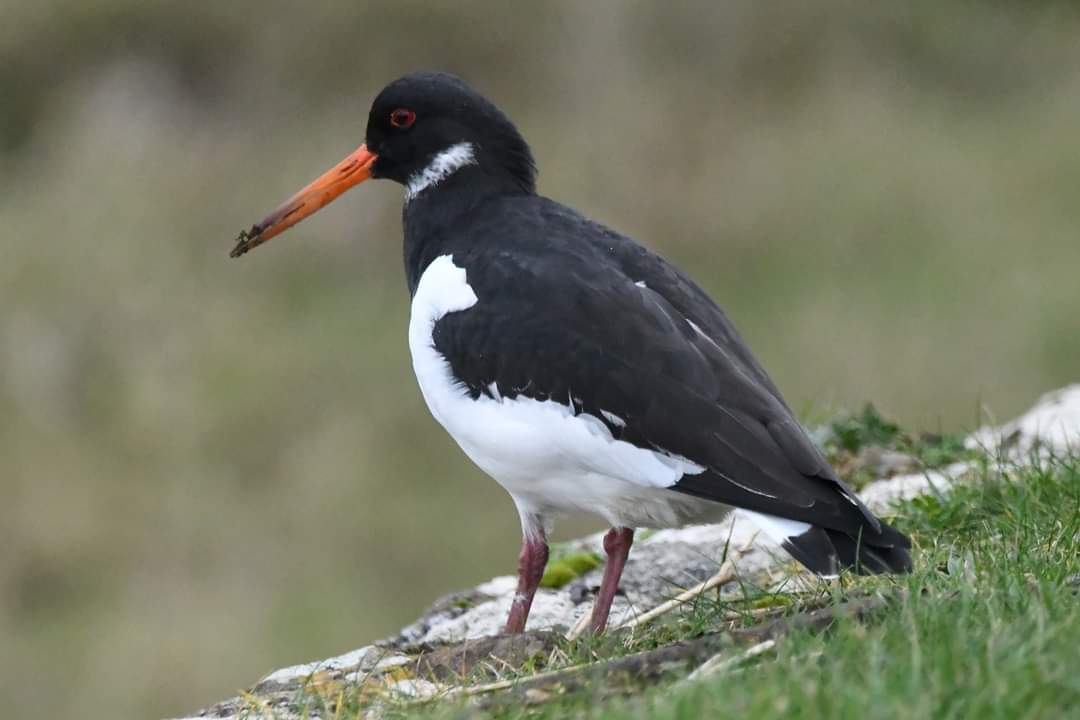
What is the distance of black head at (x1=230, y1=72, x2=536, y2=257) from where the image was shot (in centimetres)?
634

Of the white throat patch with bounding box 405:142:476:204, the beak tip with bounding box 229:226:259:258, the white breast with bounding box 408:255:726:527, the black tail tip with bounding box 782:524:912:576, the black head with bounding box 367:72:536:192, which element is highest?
the black head with bounding box 367:72:536:192

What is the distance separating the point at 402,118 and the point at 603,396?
72.3 inches

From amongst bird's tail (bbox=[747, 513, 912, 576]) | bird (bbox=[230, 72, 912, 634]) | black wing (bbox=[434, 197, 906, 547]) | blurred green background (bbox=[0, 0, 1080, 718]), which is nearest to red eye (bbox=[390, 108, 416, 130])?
bird (bbox=[230, 72, 912, 634])

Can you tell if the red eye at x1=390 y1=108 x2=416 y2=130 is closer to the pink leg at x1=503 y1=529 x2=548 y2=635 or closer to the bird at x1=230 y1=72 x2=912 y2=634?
the bird at x1=230 y1=72 x2=912 y2=634

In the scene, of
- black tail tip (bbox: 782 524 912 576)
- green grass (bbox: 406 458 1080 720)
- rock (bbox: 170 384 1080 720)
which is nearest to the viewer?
green grass (bbox: 406 458 1080 720)

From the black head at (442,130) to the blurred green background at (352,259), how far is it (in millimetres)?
4985

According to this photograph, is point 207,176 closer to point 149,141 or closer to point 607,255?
point 149,141

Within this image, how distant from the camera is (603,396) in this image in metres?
5.18

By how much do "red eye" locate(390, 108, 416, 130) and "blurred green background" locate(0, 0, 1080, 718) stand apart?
16.7ft

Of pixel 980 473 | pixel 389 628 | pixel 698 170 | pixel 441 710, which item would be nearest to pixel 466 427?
pixel 441 710

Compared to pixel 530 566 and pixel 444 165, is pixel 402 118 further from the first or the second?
pixel 530 566

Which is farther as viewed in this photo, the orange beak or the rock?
the orange beak

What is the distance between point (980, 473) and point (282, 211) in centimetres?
285

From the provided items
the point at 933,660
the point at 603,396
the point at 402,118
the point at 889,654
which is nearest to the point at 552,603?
the point at 603,396
